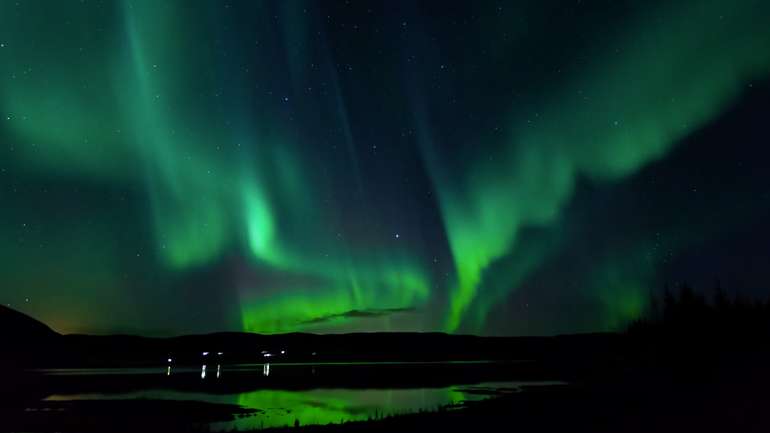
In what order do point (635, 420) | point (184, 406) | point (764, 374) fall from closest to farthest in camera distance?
1. point (635, 420)
2. point (764, 374)
3. point (184, 406)

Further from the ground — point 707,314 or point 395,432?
point 707,314

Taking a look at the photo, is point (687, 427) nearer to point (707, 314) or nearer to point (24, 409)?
point (24, 409)

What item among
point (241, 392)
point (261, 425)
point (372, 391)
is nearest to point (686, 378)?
point (261, 425)

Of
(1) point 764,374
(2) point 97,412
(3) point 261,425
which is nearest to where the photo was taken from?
(1) point 764,374

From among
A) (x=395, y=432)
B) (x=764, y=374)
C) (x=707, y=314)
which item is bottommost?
(x=395, y=432)

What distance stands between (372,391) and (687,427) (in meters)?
39.5

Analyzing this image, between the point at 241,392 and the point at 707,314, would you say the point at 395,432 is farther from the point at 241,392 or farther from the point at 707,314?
the point at 707,314

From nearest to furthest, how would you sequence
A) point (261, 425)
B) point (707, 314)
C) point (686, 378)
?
point (261, 425), point (686, 378), point (707, 314)

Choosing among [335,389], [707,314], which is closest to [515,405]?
[335,389]

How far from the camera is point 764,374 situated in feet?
87.2

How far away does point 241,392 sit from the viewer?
5509cm

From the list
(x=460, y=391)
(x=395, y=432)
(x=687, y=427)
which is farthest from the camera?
(x=460, y=391)

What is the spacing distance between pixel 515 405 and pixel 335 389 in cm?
2985

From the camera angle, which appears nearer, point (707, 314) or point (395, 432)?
point (395, 432)
